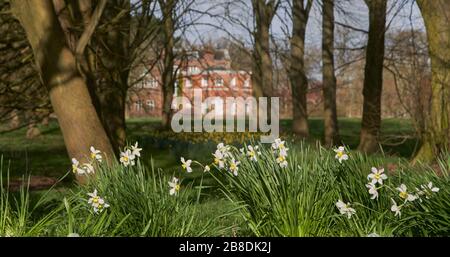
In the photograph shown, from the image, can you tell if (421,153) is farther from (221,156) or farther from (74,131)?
(221,156)

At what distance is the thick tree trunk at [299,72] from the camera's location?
23.2 meters

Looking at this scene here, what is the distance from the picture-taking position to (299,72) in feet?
76.8

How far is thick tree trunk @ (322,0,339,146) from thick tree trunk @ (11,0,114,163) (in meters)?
15.0

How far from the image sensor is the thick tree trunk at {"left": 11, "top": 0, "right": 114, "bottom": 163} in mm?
7367

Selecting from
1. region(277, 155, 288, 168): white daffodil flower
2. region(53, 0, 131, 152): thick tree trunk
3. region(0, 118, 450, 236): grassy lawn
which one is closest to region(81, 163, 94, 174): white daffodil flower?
region(0, 118, 450, 236): grassy lawn

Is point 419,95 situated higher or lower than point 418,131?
higher

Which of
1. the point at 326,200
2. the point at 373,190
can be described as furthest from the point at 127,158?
the point at 373,190

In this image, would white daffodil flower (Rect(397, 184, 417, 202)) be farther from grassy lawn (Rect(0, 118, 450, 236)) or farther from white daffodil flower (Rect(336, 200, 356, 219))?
white daffodil flower (Rect(336, 200, 356, 219))

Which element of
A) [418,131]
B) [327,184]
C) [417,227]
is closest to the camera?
[417,227]

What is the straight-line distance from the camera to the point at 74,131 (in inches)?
291

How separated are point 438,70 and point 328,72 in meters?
10.7

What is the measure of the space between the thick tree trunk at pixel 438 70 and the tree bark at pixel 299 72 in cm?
1156

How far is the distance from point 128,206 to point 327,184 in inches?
59.6
